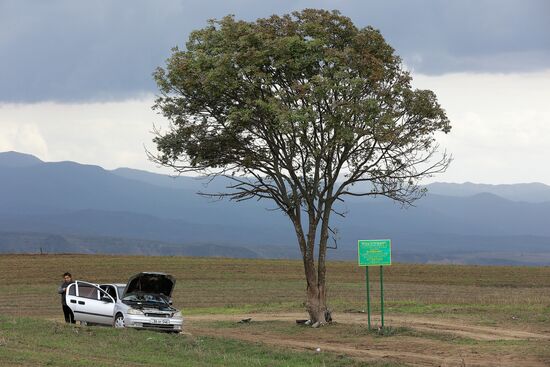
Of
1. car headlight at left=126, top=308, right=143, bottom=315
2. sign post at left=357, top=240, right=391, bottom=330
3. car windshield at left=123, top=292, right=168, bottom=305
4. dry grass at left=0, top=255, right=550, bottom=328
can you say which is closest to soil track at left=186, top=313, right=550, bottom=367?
car windshield at left=123, top=292, right=168, bottom=305

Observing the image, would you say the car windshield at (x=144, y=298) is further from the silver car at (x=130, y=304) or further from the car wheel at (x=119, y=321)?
the car wheel at (x=119, y=321)

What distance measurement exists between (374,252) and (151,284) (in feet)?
26.0

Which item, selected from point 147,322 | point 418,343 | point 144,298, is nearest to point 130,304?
point 144,298

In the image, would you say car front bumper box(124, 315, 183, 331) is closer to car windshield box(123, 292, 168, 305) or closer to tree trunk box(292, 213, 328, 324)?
car windshield box(123, 292, 168, 305)

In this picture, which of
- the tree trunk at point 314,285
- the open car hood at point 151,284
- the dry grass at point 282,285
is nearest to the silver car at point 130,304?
the open car hood at point 151,284

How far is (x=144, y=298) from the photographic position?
3166 centimetres

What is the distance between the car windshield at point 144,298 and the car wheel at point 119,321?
674mm

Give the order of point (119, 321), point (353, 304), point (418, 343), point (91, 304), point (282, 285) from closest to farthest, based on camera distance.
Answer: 1. point (418, 343)
2. point (119, 321)
3. point (91, 304)
4. point (353, 304)
5. point (282, 285)

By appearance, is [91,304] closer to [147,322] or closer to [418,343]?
[147,322]

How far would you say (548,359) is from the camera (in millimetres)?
24047

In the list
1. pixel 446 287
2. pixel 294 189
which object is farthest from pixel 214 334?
pixel 446 287

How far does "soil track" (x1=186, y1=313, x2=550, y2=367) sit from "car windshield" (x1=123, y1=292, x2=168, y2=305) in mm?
1666

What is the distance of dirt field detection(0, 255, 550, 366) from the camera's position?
2731 centimetres

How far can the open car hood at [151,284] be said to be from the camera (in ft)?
105
